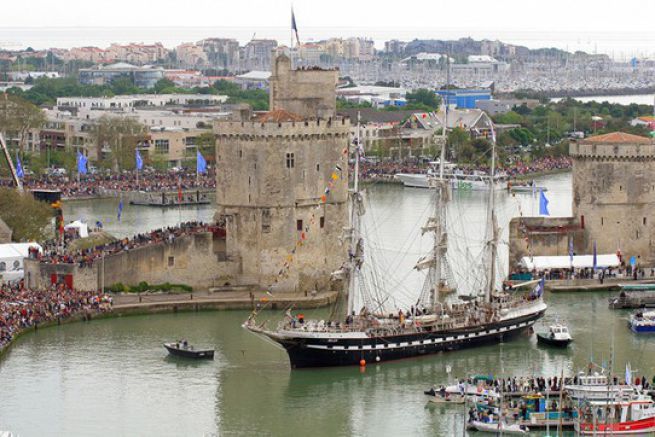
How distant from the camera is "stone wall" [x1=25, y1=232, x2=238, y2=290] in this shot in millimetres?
52219

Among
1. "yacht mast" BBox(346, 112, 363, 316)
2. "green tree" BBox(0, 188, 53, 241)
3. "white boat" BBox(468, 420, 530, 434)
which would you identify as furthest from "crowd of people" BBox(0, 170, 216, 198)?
"white boat" BBox(468, 420, 530, 434)

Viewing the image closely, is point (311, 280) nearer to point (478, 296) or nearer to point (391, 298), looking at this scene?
point (391, 298)

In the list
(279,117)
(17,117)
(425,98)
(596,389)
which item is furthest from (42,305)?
(425,98)

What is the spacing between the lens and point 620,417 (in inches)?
1518

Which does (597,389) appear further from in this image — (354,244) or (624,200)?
(624,200)

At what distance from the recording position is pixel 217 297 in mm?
52906

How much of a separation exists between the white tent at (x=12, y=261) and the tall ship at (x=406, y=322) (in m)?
9.68

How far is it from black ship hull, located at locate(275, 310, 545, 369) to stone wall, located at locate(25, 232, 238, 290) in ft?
31.5

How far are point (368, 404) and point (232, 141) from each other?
1470 centimetres

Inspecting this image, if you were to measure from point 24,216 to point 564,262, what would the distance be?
18.0 metres

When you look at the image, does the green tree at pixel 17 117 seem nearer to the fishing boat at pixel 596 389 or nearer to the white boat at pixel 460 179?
the white boat at pixel 460 179

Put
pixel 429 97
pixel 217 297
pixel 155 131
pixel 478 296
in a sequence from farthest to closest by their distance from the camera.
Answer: pixel 429 97
pixel 155 131
pixel 217 297
pixel 478 296

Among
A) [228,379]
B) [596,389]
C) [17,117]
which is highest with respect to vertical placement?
[17,117]

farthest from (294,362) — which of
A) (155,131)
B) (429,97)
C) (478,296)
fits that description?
(429,97)
